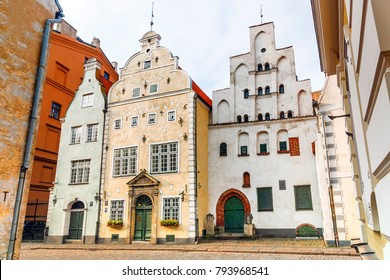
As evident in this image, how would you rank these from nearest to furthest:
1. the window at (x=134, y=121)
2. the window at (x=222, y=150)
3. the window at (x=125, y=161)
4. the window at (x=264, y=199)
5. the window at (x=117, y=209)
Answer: the window at (x=264, y=199), the window at (x=117, y=209), the window at (x=125, y=161), the window at (x=222, y=150), the window at (x=134, y=121)

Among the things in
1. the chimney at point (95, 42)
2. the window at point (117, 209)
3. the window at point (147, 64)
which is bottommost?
the window at point (117, 209)

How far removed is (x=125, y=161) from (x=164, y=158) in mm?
2758

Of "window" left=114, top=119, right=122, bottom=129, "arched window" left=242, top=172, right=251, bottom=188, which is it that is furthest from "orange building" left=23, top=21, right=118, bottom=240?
"arched window" left=242, top=172, right=251, bottom=188

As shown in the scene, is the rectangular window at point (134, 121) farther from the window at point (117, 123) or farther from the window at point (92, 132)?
the window at point (92, 132)

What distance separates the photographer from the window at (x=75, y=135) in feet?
67.3

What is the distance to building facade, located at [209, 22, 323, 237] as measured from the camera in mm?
16844

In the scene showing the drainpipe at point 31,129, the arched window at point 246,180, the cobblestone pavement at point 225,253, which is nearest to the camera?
the drainpipe at point 31,129

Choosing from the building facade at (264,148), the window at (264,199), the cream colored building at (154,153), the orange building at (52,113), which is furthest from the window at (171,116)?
the orange building at (52,113)

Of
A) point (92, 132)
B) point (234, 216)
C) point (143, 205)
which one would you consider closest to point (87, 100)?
point (92, 132)

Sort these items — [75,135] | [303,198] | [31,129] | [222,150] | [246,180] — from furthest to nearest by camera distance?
[75,135], [222,150], [246,180], [303,198], [31,129]

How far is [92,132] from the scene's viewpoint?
20406 mm

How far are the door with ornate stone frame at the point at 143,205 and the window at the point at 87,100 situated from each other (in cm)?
667

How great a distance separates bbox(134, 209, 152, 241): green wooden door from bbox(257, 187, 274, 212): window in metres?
6.38

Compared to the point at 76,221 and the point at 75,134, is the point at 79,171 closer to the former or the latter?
the point at 75,134
